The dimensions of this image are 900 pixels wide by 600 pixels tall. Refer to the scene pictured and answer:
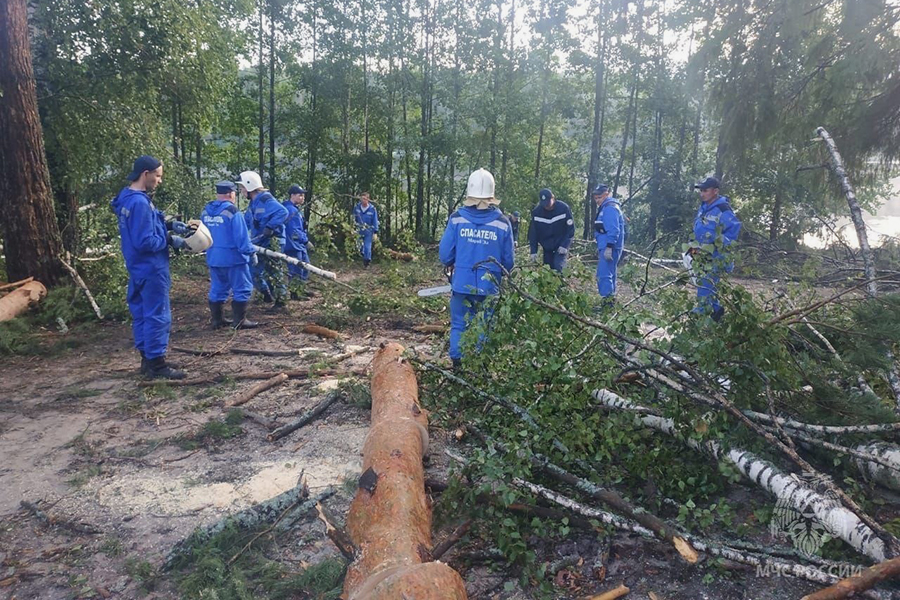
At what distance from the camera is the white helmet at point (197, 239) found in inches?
235

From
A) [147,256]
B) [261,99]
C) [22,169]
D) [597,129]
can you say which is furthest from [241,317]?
[597,129]

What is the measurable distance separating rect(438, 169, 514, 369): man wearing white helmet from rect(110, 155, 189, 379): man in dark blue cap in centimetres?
272

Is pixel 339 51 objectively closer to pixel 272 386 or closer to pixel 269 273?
pixel 269 273

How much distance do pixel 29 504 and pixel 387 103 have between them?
20.4 m

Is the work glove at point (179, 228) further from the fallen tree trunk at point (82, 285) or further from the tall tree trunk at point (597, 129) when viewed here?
the tall tree trunk at point (597, 129)

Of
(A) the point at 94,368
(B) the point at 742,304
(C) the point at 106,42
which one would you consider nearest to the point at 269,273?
(A) the point at 94,368

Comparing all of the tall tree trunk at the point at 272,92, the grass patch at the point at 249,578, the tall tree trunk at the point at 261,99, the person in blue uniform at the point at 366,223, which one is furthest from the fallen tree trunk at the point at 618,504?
the tall tree trunk at the point at 261,99

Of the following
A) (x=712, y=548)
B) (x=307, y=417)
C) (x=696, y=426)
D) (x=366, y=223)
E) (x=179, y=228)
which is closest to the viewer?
(x=712, y=548)

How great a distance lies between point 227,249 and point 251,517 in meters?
4.61

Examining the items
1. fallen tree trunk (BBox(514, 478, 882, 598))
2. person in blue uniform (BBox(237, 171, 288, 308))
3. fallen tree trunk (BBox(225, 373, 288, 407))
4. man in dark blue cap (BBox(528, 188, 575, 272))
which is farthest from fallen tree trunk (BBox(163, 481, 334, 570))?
man in dark blue cap (BBox(528, 188, 575, 272))

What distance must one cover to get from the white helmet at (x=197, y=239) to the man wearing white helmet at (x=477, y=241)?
102 inches

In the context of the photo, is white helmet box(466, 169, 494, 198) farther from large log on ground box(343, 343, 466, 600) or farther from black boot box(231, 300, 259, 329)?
black boot box(231, 300, 259, 329)

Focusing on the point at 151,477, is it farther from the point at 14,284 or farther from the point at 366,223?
the point at 366,223

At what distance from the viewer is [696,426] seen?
10.5ft
